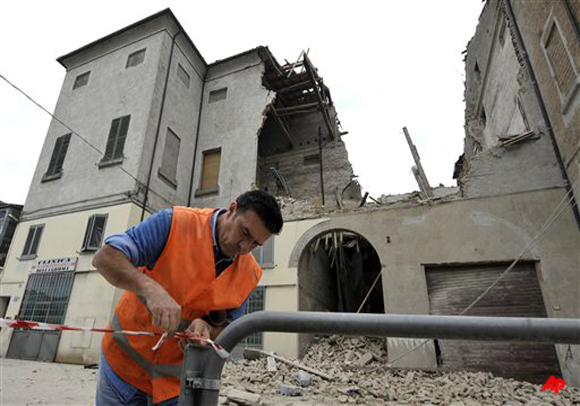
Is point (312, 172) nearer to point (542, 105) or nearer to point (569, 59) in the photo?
point (542, 105)

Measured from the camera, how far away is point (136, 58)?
14.1 meters

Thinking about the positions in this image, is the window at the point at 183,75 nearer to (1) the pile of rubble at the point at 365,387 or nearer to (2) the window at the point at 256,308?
(2) the window at the point at 256,308

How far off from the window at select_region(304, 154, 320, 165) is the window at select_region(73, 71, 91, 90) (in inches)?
412

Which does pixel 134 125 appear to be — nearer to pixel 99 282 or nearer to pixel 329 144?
pixel 99 282

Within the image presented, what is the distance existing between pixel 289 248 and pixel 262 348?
288 cm

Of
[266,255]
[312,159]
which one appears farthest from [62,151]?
[312,159]

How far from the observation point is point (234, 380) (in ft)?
20.5

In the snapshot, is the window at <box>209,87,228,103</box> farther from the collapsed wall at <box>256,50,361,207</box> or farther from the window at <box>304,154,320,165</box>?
the window at <box>304,154,320,165</box>

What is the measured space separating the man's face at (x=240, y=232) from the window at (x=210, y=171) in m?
11.6

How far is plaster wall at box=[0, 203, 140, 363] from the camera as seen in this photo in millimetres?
9828

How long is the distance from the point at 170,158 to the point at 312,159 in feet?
21.5

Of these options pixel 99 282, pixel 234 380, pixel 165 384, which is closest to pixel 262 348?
pixel 234 380

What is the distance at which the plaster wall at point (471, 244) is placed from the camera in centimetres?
734

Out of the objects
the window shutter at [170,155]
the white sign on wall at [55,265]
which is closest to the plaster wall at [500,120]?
the window shutter at [170,155]
